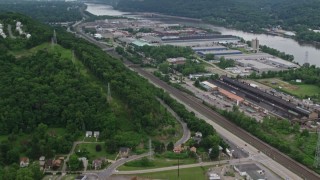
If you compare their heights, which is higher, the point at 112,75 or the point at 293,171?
the point at 112,75

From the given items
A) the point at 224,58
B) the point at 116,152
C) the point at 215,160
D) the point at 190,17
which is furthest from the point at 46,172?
the point at 190,17

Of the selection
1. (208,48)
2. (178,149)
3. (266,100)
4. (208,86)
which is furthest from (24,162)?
(208,48)

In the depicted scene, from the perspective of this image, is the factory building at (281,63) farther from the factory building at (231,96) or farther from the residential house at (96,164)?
the residential house at (96,164)

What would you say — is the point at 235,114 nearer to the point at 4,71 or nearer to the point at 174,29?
the point at 4,71

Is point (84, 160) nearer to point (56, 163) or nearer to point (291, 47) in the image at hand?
point (56, 163)

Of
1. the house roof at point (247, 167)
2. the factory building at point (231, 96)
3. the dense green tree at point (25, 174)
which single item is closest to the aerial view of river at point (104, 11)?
the factory building at point (231, 96)
